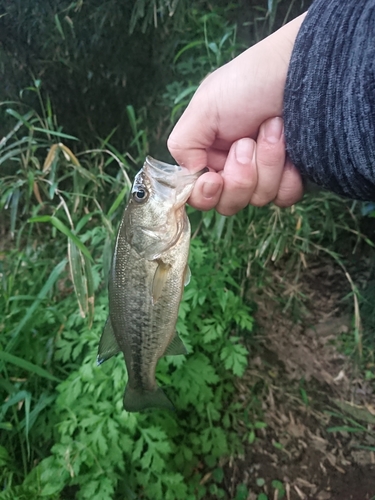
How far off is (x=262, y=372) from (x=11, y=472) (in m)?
1.54

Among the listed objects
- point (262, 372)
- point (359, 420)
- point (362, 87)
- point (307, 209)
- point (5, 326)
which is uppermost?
point (362, 87)

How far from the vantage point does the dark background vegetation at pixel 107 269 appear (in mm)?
1758

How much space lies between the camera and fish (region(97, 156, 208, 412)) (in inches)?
44.5

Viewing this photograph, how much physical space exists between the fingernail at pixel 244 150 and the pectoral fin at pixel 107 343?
63 centimetres

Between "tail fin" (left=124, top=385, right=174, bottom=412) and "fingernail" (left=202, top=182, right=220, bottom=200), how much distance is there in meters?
Answer: 0.69

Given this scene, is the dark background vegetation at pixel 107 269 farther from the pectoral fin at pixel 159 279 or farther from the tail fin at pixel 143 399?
the pectoral fin at pixel 159 279

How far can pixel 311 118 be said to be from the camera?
38.8 inches

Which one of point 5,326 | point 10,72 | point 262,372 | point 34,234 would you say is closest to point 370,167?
point 5,326

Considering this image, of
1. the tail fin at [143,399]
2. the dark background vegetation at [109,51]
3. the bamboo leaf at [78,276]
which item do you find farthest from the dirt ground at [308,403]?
the dark background vegetation at [109,51]

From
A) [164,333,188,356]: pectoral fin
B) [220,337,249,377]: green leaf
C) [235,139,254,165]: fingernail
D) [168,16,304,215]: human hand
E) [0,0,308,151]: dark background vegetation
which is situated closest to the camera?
[168,16,304,215]: human hand

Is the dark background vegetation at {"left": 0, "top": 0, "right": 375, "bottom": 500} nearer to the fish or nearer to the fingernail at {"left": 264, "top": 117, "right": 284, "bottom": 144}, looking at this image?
the fish

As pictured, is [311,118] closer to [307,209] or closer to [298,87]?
[298,87]

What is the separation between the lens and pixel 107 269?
1.99 meters

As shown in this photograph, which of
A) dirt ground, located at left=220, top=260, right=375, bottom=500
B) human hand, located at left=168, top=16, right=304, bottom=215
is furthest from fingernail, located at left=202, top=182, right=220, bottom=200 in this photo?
dirt ground, located at left=220, top=260, right=375, bottom=500
